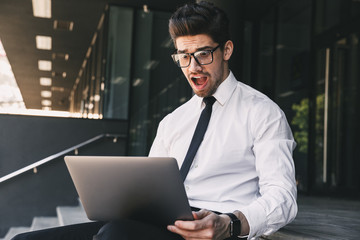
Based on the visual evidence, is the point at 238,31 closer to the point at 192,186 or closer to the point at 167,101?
the point at 192,186

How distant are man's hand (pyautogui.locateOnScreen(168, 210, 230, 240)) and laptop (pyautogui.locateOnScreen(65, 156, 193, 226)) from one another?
0.12ft

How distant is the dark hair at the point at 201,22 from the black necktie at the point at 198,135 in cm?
26

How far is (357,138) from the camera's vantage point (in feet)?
20.7

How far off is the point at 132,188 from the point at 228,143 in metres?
0.47

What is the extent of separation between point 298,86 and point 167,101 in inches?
80.3

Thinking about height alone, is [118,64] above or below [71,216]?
above

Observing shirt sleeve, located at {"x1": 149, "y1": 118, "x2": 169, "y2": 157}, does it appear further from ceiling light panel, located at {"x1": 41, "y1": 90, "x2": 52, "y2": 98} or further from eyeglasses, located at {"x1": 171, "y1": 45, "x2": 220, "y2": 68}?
ceiling light panel, located at {"x1": 41, "y1": 90, "x2": 52, "y2": 98}

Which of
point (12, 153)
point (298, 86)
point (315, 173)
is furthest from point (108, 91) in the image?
point (315, 173)

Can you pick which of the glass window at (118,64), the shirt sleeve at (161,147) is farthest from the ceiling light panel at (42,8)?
the shirt sleeve at (161,147)

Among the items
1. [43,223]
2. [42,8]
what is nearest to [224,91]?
[43,223]

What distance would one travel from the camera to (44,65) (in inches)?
518

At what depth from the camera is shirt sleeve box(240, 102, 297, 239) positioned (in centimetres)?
151

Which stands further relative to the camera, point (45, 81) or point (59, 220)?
point (45, 81)

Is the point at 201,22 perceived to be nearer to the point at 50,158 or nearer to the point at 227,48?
the point at 227,48
